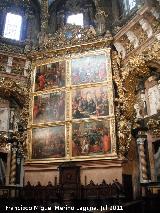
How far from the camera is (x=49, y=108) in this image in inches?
508

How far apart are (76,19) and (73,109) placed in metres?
5.97

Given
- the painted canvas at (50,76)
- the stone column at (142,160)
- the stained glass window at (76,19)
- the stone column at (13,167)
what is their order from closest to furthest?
the stone column at (142,160) < the stone column at (13,167) < the painted canvas at (50,76) < the stained glass window at (76,19)

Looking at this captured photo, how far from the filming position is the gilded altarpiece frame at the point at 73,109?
1170 centimetres

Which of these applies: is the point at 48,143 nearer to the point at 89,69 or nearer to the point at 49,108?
the point at 49,108

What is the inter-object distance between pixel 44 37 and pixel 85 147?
20.7 ft

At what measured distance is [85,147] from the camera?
460 inches

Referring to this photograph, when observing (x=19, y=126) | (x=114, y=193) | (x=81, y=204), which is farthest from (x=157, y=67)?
(x=19, y=126)

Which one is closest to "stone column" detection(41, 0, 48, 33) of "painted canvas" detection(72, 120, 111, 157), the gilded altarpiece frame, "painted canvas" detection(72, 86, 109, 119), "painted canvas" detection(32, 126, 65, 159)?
the gilded altarpiece frame

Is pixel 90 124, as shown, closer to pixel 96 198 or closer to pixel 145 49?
pixel 96 198

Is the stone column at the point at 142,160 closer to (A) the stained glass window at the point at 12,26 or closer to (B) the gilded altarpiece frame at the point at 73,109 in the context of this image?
(B) the gilded altarpiece frame at the point at 73,109

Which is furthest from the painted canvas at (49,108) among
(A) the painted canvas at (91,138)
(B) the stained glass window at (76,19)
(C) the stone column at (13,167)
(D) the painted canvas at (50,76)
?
(B) the stained glass window at (76,19)

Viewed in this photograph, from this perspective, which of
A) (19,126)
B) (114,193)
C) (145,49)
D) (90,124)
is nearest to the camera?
(114,193)

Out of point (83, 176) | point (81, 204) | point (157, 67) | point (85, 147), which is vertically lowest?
point (81, 204)

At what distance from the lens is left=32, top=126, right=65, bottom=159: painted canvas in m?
12.0
